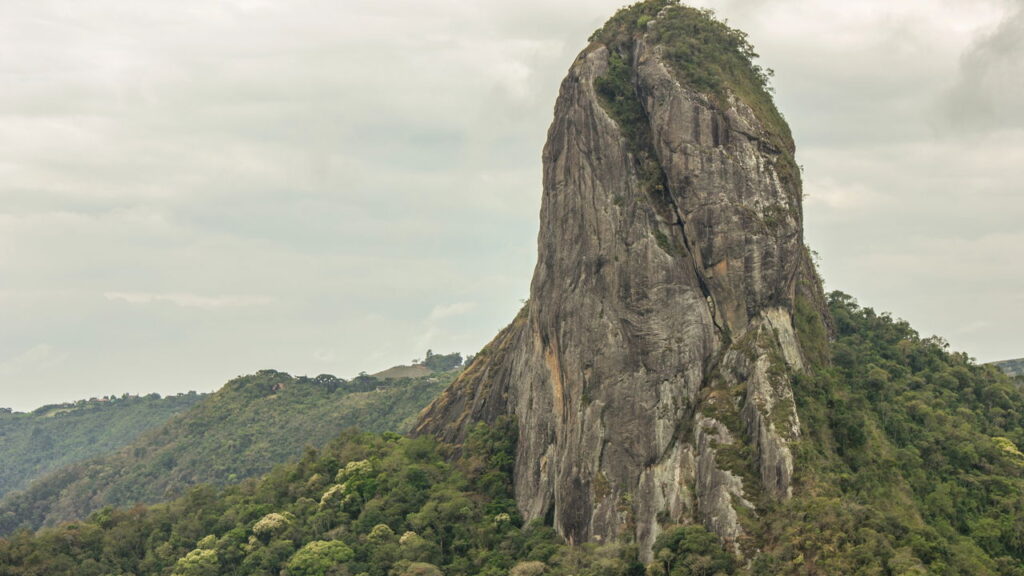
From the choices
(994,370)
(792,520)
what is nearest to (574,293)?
(792,520)

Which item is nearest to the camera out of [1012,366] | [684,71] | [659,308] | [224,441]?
[659,308]

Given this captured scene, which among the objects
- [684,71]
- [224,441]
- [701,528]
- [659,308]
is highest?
[684,71]

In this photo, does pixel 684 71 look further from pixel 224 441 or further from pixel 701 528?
pixel 224 441

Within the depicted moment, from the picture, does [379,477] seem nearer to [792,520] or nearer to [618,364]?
[618,364]

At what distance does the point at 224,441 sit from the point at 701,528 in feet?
A: 353

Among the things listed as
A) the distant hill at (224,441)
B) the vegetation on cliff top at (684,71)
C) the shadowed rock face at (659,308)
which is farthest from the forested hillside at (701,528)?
the distant hill at (224,441)

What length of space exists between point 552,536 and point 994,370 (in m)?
45.5

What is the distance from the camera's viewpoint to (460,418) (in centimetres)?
9619

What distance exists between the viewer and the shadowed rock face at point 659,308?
6400 cm

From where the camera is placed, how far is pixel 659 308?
68938 mm

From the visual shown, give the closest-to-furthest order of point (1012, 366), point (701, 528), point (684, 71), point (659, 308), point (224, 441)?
point (701, 528)
point (659, 308)
point (684, 71)
point (224, 441)
point (1012, 366)

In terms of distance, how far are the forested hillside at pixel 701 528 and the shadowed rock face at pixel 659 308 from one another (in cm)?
305

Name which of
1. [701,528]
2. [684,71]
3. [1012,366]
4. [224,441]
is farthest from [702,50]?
[1012,366]

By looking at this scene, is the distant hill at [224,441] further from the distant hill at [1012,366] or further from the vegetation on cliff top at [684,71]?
the distant hill at [1012,366]
